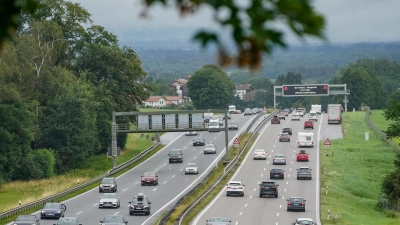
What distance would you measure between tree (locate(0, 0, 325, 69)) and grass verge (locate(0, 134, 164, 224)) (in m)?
41.7

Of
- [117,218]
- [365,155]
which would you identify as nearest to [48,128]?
[365,155]

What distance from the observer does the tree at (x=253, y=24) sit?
3424mm

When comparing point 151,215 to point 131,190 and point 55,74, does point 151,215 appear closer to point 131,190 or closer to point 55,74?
point 131,190

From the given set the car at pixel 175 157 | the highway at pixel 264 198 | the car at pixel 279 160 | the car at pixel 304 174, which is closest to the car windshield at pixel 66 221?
the highway at pixel 264 198

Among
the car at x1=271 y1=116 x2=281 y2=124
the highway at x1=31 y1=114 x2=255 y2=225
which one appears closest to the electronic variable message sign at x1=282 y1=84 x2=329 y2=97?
the car at x1=271 y1=116 x2=281 y2=124

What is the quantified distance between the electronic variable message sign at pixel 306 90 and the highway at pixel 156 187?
4634 cm

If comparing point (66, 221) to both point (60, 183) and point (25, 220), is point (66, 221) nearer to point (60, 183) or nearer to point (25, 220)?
point (25, 220)

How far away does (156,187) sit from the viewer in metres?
64.2

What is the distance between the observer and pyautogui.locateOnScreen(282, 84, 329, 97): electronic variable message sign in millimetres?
147000

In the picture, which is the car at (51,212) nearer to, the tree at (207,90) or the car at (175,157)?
the car at (175,157)

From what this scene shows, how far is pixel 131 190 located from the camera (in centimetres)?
6225

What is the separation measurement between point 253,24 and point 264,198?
175ft

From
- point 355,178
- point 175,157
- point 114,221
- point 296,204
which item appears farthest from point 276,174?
point 114,221

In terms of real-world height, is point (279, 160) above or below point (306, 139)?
below
